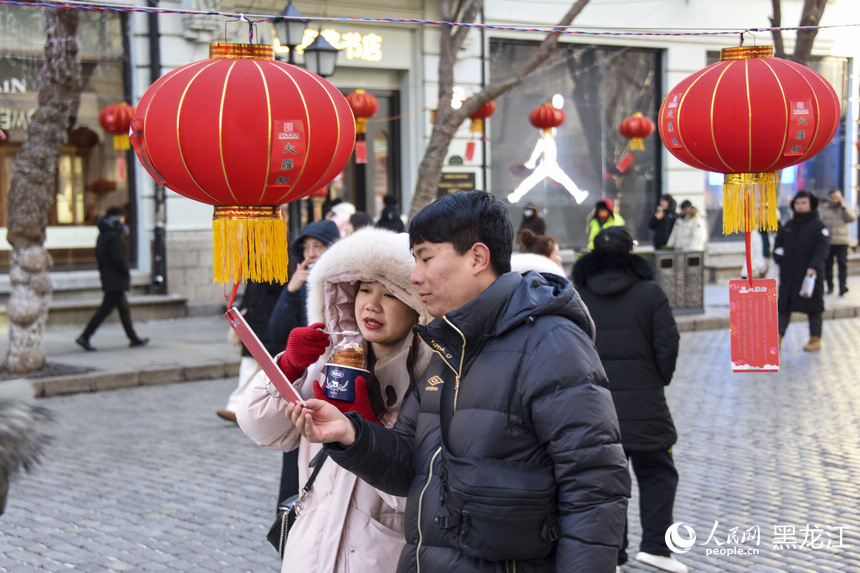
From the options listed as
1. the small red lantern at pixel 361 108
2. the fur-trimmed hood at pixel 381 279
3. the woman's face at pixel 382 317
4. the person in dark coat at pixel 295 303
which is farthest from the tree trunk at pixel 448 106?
the woman's face at pixel 382 317

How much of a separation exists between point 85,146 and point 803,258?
10.5 meters

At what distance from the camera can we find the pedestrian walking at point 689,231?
16.6 meters

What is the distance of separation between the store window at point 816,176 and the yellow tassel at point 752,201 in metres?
16.8

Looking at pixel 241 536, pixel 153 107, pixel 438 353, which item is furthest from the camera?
pixel 241 536

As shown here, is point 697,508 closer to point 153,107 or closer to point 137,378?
point 153,107

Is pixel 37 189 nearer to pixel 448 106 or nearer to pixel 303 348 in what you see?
pixel 448 106

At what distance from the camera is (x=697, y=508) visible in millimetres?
5805

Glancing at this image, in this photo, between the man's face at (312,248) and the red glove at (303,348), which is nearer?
the red glove at (303,348)

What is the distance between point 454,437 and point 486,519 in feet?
0.75

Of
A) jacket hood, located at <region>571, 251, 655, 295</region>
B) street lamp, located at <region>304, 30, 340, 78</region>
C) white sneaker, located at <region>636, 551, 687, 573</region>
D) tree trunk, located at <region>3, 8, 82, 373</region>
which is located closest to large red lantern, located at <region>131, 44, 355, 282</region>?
jacket hood, located at <region>571, 251, 655, 295</region>

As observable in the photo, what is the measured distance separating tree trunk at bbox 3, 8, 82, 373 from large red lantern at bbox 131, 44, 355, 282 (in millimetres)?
7180

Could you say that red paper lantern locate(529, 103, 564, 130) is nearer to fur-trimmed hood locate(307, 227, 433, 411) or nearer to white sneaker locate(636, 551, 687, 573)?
white sneaker locate(636, 551, 687, 573)

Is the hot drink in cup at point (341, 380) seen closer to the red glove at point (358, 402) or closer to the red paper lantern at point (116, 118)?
the red glove at point (358, 402)

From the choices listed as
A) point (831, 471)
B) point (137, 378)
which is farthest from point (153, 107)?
point (137, 378)
